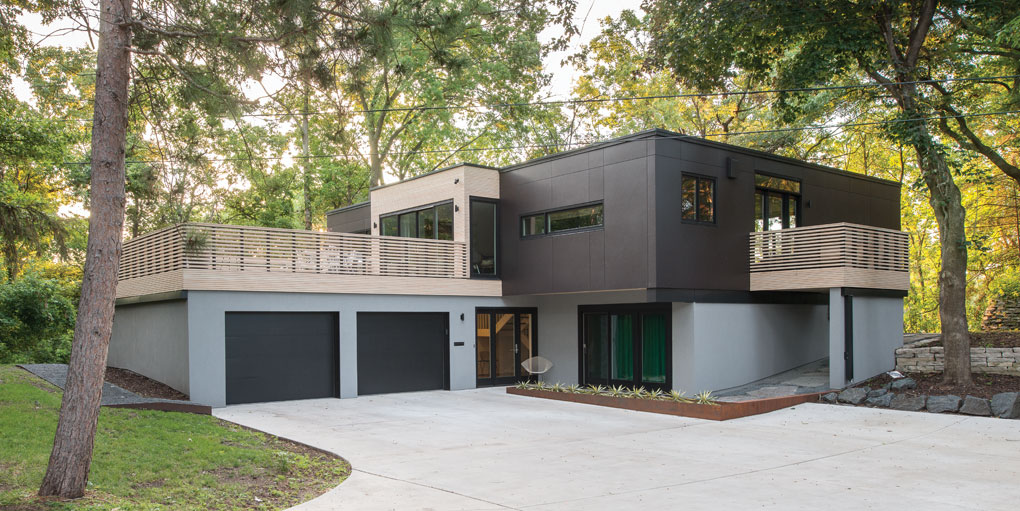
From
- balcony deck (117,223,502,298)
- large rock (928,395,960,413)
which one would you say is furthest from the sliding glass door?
large rock (928,395,960,413)

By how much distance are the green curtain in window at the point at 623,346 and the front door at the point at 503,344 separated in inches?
100.0

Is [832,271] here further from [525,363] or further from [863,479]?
[863,479]

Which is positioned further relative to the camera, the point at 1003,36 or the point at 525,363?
the point at 525,363

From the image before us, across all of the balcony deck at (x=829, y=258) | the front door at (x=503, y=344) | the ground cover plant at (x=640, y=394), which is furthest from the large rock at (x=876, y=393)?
the front door at (x=503, y=344)

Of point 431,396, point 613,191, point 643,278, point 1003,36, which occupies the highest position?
point 1003,36

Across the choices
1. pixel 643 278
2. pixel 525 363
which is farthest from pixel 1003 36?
pixel 525 363

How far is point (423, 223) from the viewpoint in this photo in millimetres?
18500

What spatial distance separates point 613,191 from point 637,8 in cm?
402

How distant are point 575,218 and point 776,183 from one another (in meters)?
4.81

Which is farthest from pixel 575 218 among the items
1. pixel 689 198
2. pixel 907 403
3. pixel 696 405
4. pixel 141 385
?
pixel 141 385

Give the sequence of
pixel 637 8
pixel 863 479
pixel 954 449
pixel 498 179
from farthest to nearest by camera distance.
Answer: pixel 498 179
pixel 637 8
pixel 954 449
pixel 863 479

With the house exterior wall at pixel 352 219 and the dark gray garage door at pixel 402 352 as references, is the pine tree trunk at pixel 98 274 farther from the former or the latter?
the house exterior wall at pixel 352 219

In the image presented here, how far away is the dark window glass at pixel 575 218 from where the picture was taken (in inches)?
605

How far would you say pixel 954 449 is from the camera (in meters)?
9.22
